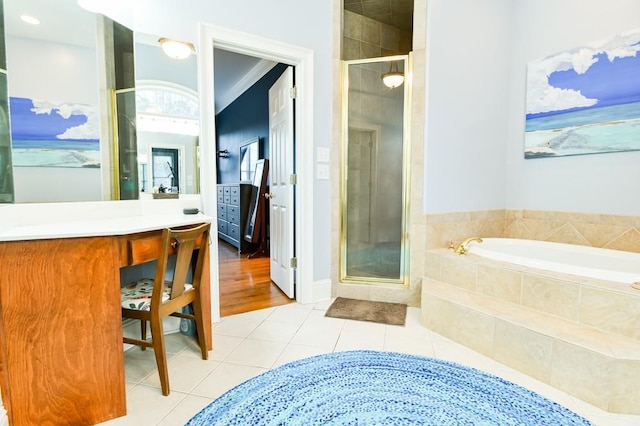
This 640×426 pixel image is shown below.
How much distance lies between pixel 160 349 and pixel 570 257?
2.91 meters

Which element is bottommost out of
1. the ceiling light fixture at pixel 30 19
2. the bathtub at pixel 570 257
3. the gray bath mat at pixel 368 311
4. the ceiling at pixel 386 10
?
the gray bath mat at pixel 368 311

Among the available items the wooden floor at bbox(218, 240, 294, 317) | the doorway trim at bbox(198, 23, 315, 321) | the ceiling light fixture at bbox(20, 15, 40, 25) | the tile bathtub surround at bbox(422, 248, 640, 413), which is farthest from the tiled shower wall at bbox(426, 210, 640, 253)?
the ceiling light fixture at bbox(20, 15, 40, 25)

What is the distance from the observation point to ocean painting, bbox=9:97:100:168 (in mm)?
1560

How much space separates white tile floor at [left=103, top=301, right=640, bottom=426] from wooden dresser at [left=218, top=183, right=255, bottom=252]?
246cm

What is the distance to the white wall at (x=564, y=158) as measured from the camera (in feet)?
8.12

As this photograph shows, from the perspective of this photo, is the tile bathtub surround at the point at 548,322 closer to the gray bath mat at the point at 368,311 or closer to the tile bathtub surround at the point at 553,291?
the tile bathtub surround at the point at 553,291

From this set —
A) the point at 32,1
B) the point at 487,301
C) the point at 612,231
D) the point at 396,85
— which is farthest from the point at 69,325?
the point at 612,231

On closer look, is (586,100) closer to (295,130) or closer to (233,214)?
(295,130)

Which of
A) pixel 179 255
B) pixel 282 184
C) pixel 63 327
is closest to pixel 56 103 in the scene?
pixel 179 255

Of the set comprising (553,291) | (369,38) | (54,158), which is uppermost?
(369,38)

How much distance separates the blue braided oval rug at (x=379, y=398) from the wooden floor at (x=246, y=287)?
3.49ft

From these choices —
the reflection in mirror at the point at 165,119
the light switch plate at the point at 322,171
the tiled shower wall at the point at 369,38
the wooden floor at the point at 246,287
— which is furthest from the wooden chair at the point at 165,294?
the tiled shower wall at the point at 369,38

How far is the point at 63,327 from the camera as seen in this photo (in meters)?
1.30

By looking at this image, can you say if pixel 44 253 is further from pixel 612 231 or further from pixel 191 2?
pixel 612 231
